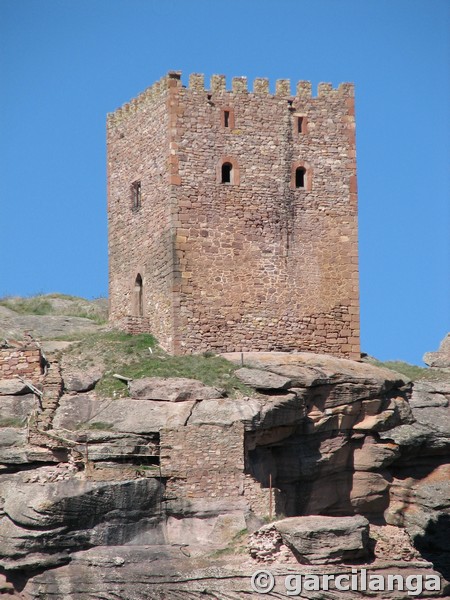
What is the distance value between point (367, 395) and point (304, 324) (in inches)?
109

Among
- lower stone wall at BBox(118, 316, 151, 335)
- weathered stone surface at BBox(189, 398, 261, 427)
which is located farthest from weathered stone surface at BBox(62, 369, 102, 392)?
weathered stone surface at BBox(189, 398, 261, 427)

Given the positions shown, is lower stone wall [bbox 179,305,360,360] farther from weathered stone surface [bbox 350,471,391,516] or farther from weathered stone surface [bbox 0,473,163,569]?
weathered stone surface [bbox 0,473,163,569]

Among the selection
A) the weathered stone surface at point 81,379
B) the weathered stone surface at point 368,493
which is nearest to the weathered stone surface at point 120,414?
the weathered stone surface at point 81,379

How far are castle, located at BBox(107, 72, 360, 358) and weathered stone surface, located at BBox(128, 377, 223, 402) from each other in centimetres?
246

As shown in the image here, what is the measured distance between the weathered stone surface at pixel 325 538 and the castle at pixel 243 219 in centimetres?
757

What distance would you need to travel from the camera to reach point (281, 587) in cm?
4603

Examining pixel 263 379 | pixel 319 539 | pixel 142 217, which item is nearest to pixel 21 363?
pixel 142 217

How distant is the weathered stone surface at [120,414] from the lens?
4909 cm

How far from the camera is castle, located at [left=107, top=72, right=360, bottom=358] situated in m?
53.2

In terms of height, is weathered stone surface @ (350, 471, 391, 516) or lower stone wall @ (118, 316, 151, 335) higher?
lower stone wall @ (118, 316, 151, 335)

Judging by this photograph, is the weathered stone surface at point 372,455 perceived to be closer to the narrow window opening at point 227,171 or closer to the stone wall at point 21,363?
the narrow window opening at point 227,171

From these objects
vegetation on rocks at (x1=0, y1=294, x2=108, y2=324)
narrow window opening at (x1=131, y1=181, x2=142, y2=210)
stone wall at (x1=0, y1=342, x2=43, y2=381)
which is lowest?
stone wall at (x1=0, y1=342, x2=43, y2=381)

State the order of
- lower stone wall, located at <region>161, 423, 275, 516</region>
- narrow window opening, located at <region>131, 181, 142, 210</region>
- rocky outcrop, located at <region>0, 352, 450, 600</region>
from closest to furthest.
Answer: rocky outcrop, located at <region>0, 352, 450, 600</region> < lower stone wall, located at <region>161, 423, 275, 516</region> < narrow window opening, located at <region>131, 181, 142, 210</region>

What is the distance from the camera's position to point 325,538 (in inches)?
1836
